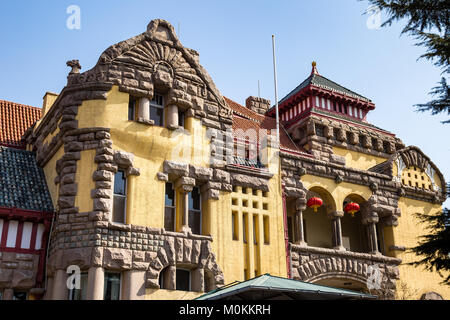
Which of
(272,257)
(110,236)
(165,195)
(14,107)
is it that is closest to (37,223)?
(110,236)

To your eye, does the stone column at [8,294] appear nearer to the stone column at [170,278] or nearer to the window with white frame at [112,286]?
the window with white frame at [112,286]

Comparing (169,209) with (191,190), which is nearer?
(169,209)

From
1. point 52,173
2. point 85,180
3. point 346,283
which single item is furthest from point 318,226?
point 52,173

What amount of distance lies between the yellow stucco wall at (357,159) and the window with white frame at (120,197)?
458 inches

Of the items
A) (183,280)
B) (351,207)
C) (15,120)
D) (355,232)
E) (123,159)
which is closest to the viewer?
(123,159)

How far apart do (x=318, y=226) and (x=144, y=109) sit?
1086 cm

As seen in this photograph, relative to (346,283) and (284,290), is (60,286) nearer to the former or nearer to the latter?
(284,290)

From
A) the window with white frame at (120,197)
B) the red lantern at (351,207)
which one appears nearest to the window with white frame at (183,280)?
the window with white frame at (120,197)

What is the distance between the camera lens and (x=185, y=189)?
21062 millimetres

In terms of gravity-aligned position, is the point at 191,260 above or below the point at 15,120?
below

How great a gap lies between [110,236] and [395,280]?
539 inches

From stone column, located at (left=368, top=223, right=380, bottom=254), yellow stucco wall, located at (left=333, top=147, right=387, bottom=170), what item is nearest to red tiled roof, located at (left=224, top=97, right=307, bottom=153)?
yellow stucco wall, located at (left=333, top=147, right=387, bottom=170)
